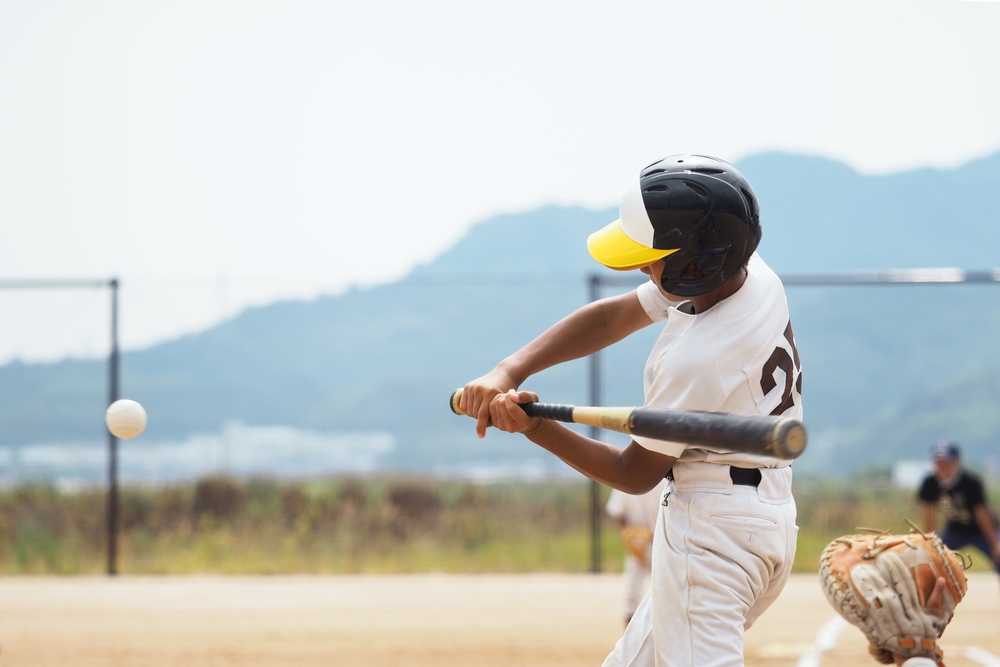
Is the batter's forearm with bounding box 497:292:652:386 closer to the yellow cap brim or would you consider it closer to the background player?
the yellow cap brim

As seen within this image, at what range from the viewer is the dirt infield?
5727 mm

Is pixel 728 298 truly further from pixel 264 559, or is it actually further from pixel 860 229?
pixel 860 229

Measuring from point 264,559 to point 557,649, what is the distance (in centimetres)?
484

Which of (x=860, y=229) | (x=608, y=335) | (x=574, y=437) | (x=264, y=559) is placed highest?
(x=860, y=229)

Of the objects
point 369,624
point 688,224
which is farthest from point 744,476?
point 369,624

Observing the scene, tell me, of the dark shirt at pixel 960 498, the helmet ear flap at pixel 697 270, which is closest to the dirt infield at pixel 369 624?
the dark shirt at pixel 960 498

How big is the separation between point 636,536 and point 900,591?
11.3 feet

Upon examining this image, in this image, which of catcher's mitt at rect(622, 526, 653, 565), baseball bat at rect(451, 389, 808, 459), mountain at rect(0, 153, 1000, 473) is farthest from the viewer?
mountain at rect(0, 153, 1000, 473)

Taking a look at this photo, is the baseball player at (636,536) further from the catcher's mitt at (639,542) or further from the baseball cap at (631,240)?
the baseball cap at (631,240)

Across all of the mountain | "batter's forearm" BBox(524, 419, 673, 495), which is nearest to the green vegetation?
the mountain

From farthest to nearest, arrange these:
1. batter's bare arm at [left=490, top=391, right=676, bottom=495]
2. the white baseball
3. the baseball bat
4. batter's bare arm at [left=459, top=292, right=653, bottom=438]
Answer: the white baseball → batter's bare arm at [left=459, top=292, right=653, bottom=438] → batter's bare arm at [left=490, top=391, right=676, bottom=495] → the baseball bat

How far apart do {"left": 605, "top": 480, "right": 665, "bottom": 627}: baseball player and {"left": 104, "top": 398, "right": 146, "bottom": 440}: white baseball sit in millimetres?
2750

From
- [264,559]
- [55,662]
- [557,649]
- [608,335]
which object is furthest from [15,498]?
[608,335]

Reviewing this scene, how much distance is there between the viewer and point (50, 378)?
11.7 m
